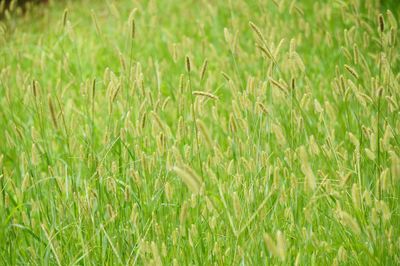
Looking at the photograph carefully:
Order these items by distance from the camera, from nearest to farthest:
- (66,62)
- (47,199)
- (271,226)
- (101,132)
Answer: (271,226) < (47,199) < (66,62) < (101,132)

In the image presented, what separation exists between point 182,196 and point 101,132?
3.71ft

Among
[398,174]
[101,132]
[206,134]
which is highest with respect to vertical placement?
[206,134]

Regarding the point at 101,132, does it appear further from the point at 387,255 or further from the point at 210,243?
the point at 387,255

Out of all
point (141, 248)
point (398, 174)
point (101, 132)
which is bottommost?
point (101, 132)

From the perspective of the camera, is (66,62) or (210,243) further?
(66,62)

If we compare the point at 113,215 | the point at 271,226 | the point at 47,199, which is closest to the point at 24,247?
the point at 47,199

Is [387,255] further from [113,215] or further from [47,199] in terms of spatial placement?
[47,199]

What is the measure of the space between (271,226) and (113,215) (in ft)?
1.64

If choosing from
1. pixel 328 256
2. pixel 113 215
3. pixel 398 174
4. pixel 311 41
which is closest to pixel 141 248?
pixel 113 215

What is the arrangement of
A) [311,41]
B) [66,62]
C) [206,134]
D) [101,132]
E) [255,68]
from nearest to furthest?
1. [206,134]
2. [66,62]
3. [101,132]
4. [255,68]
5. [311,41]

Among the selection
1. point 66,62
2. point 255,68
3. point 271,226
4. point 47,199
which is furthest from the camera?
point 255,68

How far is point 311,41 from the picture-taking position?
14.0 feet

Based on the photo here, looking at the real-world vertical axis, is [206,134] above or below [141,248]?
A: above

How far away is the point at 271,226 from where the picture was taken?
2152mm
